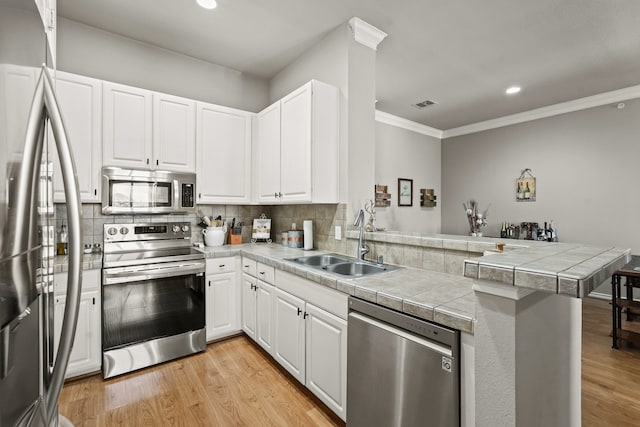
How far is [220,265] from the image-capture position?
2.80 m

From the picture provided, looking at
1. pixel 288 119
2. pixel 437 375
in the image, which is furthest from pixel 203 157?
pixel 437 375

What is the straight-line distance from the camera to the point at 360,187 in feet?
8.94

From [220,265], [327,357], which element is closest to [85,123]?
[220,265]

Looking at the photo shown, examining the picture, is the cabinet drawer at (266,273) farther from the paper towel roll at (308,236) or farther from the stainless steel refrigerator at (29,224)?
the stainless steel refrigerator at (29,224)

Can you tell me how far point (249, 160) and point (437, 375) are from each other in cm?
276

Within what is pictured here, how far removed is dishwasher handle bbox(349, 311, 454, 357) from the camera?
3.93 feet

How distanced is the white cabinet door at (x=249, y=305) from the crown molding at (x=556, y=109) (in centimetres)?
506

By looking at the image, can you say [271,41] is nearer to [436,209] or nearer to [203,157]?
[203,157]

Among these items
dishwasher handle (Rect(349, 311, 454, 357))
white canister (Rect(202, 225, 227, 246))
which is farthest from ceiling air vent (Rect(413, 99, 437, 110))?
dishwasher handle (Rect(349, 311, 454, 357))

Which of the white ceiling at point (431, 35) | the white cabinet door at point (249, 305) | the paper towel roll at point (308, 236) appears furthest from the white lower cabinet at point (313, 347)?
the white ceiling at point (431, 35)

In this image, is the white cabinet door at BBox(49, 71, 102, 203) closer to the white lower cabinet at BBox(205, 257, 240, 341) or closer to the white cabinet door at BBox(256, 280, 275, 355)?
the white lower cabinet at BBox(205, 257, 240, 341)

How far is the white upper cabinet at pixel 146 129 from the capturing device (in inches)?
102

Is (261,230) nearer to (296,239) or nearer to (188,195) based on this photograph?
(296,239)

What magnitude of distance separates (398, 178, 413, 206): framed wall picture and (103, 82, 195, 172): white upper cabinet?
3721 mm
